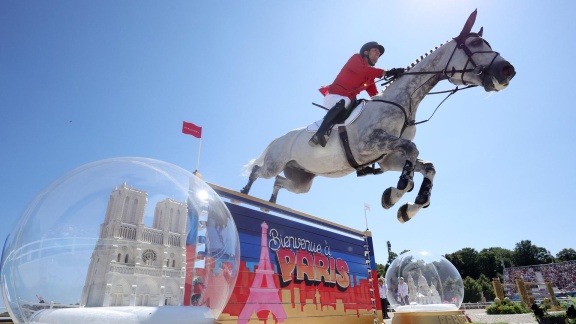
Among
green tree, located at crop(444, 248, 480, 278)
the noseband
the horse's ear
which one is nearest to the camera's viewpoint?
the noseband

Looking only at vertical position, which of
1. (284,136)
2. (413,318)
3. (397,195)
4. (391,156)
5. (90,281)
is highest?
(284,136)

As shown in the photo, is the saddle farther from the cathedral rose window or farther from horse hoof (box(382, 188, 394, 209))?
the cathedral rose window

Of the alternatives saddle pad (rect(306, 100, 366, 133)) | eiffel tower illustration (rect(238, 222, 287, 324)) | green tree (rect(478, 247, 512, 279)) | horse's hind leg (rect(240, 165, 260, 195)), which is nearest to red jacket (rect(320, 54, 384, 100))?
saddle pad (rect(306, 100, 366, 133))

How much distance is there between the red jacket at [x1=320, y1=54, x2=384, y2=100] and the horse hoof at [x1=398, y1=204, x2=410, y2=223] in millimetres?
1487

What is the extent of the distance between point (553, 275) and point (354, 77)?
192 feet

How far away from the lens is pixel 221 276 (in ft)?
5.24

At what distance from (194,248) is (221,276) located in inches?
9.4

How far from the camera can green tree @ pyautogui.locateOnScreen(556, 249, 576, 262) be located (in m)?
66.0

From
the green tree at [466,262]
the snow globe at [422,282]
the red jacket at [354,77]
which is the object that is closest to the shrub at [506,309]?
the snow globe at [422,282]

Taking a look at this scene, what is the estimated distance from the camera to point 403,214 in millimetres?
3107

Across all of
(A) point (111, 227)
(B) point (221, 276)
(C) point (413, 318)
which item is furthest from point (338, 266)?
(A) point (111, 227)

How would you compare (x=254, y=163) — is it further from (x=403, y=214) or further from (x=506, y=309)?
(x=506, y=309)

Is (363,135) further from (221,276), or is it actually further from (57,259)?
(57,259)

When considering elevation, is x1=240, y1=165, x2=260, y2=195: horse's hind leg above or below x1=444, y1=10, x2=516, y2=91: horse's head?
below
